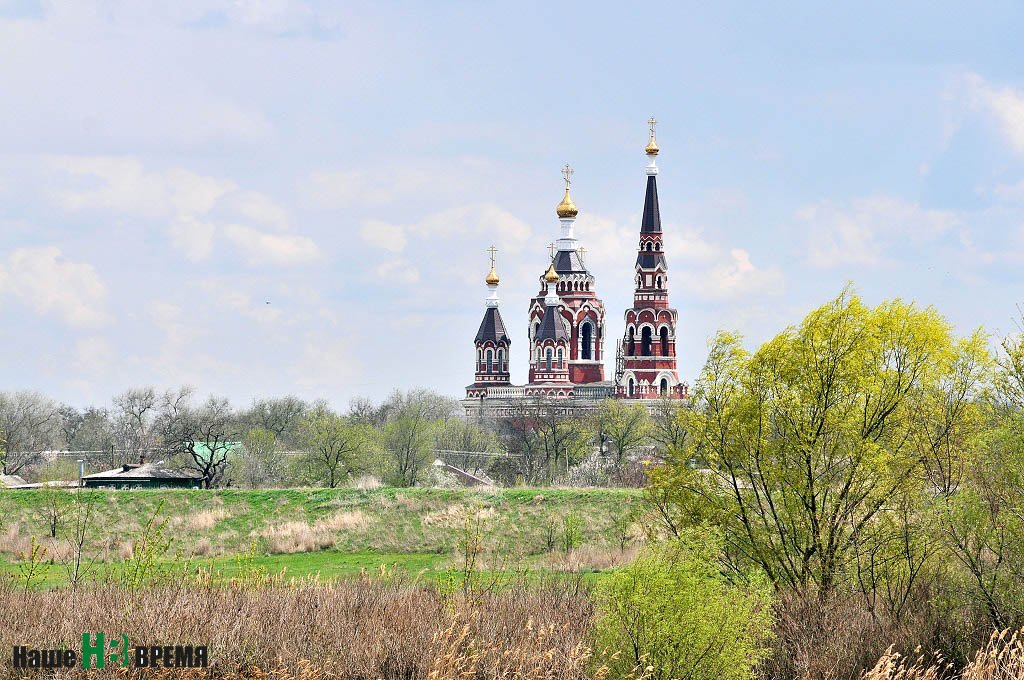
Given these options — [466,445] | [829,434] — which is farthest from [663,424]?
[829,434]

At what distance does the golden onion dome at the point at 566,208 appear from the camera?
96750 millimetres

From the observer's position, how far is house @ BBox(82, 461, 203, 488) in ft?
172

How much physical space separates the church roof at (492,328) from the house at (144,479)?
4498 centimetres

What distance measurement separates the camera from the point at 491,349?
325 feet

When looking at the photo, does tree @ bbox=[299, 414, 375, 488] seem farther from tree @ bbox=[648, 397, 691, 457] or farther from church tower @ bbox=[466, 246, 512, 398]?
church tower @ bbox=[466, 246, 512, 398]

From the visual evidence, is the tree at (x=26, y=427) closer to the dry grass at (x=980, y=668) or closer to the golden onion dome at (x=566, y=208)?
the golden onion dome at (x=566, y=208)

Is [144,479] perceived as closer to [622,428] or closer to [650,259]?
[622,428]

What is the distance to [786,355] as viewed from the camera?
22.0 meters

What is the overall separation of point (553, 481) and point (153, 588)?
45.1 meters

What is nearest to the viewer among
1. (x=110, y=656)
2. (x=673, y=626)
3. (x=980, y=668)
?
(x=980, y=668)

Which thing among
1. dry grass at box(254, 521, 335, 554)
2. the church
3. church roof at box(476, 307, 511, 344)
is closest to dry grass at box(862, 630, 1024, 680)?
dry grass at box(254, 521, 335, 554)

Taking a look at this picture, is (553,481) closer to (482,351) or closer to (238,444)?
(238,444)

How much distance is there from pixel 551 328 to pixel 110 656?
80.2 meters

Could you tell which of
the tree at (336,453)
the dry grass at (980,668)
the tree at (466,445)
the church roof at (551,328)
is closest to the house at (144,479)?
the tree at (336,453)
